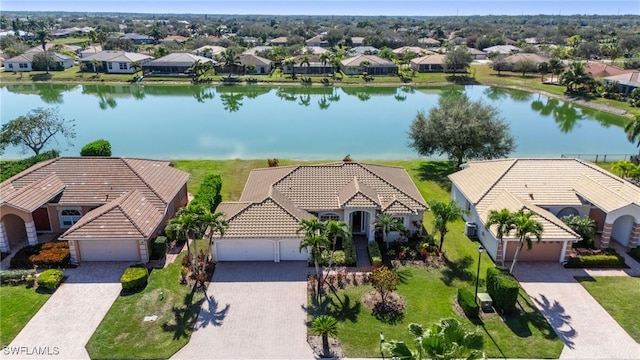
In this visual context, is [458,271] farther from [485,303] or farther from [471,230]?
[471,230]

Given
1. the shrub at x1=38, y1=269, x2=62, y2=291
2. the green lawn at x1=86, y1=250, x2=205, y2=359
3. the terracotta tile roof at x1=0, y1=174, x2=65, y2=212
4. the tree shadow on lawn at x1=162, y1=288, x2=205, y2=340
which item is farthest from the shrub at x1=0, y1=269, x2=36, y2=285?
the tree shadow on lawn at x1=162, y1=288, x2=205, y2=340

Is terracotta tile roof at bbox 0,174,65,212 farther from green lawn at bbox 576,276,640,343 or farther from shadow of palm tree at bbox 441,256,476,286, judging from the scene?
green lawn at bbox 576,276,640,343

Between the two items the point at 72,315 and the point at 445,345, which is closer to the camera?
the point at 445,345

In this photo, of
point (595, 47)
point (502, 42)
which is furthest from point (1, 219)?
point (502, 42)

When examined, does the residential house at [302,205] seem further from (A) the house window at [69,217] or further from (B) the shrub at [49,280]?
(A) the house window at [69,217]

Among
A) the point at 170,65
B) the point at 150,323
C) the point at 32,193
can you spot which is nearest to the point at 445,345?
the point at 150,323

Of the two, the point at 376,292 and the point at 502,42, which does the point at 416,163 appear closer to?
the point at 376,292
